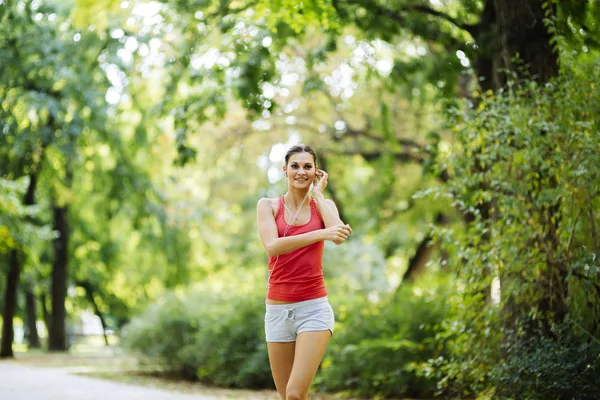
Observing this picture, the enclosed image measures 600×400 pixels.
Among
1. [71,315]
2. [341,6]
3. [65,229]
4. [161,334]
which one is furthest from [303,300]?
[71,315]

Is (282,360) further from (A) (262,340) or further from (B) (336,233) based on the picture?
(A) (262,340)

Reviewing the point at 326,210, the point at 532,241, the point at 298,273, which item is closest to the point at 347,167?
the point at 532,241

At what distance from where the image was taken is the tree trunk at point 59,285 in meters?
23.1

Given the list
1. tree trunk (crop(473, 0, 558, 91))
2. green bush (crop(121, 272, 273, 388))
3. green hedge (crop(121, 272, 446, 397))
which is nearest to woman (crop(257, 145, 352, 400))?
green hedge (crop(121, 272, 446, 397))

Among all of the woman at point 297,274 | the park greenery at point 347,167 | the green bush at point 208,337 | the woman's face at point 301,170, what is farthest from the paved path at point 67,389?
the woman's face at point 301,170

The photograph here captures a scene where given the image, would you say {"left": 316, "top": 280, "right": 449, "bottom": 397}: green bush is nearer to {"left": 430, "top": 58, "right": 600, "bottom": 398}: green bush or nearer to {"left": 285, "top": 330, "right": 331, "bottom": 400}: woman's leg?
{"left": 430, "top": 58, "right": 600, "bottom": 398}: green bush

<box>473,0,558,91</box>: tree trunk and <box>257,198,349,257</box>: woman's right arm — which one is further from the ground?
<box>473,0,558,91</box>: tree trunk

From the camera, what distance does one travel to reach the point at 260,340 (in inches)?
499

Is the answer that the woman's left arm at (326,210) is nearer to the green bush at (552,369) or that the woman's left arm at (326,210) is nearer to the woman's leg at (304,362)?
the woman's leg at (304,362)

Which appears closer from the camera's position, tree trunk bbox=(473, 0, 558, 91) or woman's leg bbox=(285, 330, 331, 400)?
woman's leg bbox=(285, 330, 331, 400)

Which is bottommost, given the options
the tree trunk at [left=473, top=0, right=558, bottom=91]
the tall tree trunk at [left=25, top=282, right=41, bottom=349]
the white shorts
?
the tall tree trunk at [left=25, top=282, right=41, bottom=349]

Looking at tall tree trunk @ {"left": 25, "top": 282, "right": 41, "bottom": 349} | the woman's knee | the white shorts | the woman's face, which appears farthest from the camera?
tall tree trunk @ {"left": 25, "top": 282, "right": 41, "bottom": 349}

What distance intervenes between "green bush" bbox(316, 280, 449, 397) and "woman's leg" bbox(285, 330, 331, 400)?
5048 millimetres

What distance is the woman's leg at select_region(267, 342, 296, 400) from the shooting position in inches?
182
